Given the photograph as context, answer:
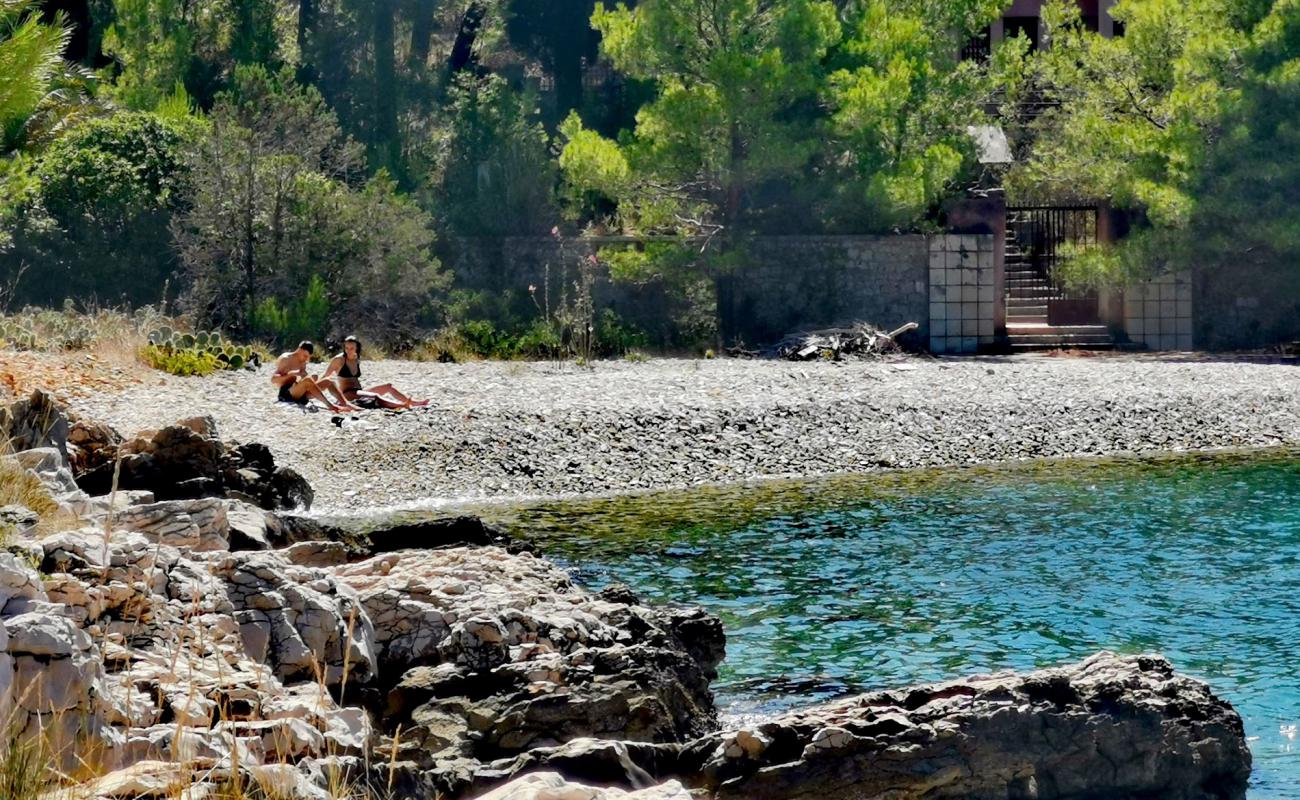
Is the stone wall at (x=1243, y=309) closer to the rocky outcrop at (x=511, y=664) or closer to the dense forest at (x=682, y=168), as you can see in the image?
the dense forest at (x=682, y=168)

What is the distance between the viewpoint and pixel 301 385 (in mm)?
17891

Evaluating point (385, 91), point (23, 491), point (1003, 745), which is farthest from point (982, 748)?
point (385, 91)

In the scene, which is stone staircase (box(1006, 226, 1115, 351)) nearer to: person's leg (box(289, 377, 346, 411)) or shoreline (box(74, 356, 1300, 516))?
shoreline (box(74, 356, 1300, 516))

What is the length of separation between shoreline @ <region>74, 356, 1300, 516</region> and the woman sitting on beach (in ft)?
0.97

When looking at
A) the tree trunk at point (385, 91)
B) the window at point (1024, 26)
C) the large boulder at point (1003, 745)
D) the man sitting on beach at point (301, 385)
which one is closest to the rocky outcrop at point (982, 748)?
the large boulder at point (1003, 745)

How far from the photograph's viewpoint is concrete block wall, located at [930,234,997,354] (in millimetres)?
25328

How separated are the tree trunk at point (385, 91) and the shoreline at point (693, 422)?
8.86 meters

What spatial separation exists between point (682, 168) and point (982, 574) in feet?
43.2

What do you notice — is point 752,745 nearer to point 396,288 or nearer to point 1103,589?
point 1103,589

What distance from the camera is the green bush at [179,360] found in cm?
1927

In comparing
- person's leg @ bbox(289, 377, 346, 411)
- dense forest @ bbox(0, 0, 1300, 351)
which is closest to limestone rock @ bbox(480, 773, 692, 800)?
person's leg @ bbox(289, 377, 346, 411)

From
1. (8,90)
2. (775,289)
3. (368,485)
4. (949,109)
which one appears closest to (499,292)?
(775,289)

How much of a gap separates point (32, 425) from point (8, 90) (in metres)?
2.99

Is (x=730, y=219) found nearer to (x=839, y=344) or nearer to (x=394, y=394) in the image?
(x=839, y=344)
